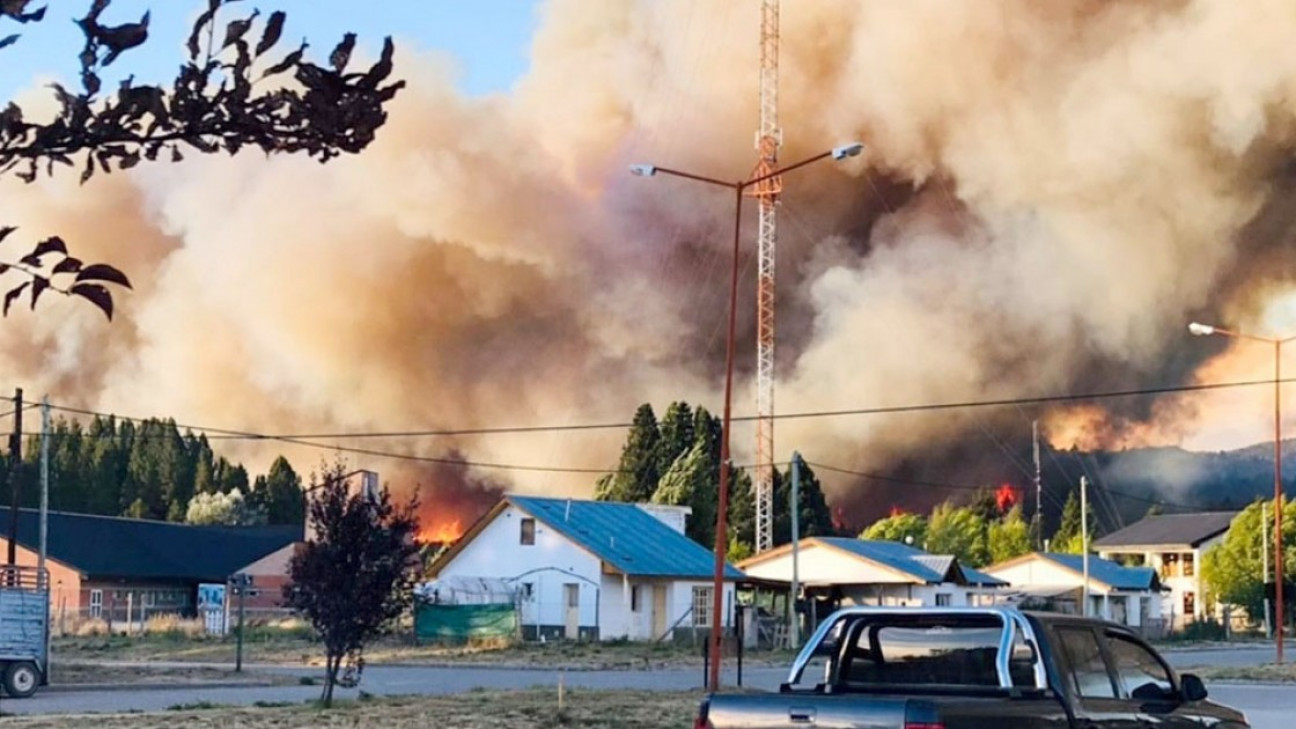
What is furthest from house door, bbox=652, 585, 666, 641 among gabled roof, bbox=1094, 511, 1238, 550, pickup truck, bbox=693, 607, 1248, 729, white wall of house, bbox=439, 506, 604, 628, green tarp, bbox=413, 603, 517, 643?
gabled roof, bbox=1094, 511, 1238, 550

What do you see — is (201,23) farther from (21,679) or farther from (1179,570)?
(1179,570)

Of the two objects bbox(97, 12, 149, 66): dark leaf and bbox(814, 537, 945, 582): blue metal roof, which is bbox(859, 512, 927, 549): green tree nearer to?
bbox(814, 537, 945, 582): blue metal roof

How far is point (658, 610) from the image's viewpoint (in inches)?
2454

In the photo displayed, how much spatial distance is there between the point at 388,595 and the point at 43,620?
9.17 metres

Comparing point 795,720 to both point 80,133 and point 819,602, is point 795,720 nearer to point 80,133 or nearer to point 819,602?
point 80,133

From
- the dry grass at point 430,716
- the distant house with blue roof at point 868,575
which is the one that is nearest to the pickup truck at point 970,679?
the dry grass at point 430,716

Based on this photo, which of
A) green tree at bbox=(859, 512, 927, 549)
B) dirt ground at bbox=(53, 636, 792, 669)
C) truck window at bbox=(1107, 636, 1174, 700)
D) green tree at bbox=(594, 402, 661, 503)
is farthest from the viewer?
green tree at bbox=(859, 512, 927, 549)

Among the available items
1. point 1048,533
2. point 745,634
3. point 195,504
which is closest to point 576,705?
point 745,634

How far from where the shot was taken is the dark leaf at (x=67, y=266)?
4574 millimetres

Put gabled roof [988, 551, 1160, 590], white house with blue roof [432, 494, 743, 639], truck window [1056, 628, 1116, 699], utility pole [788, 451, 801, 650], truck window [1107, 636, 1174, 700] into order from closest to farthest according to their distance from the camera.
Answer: truck window [1056, 628, 1116, 699] < truck window [1107, 636, 1174, 700] < utility pole [788, 451, 801, 650] < white house with blue roof [432, 494, 743, 639] < gabled roof [988, 551, 1160, 590]

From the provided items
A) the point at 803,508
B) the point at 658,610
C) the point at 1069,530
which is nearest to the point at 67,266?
the point at 658,610

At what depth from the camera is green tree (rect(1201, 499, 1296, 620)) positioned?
87.1 meters

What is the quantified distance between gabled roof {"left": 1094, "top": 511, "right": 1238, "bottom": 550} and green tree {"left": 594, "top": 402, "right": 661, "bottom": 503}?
3015 centimetres

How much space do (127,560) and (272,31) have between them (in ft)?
254
